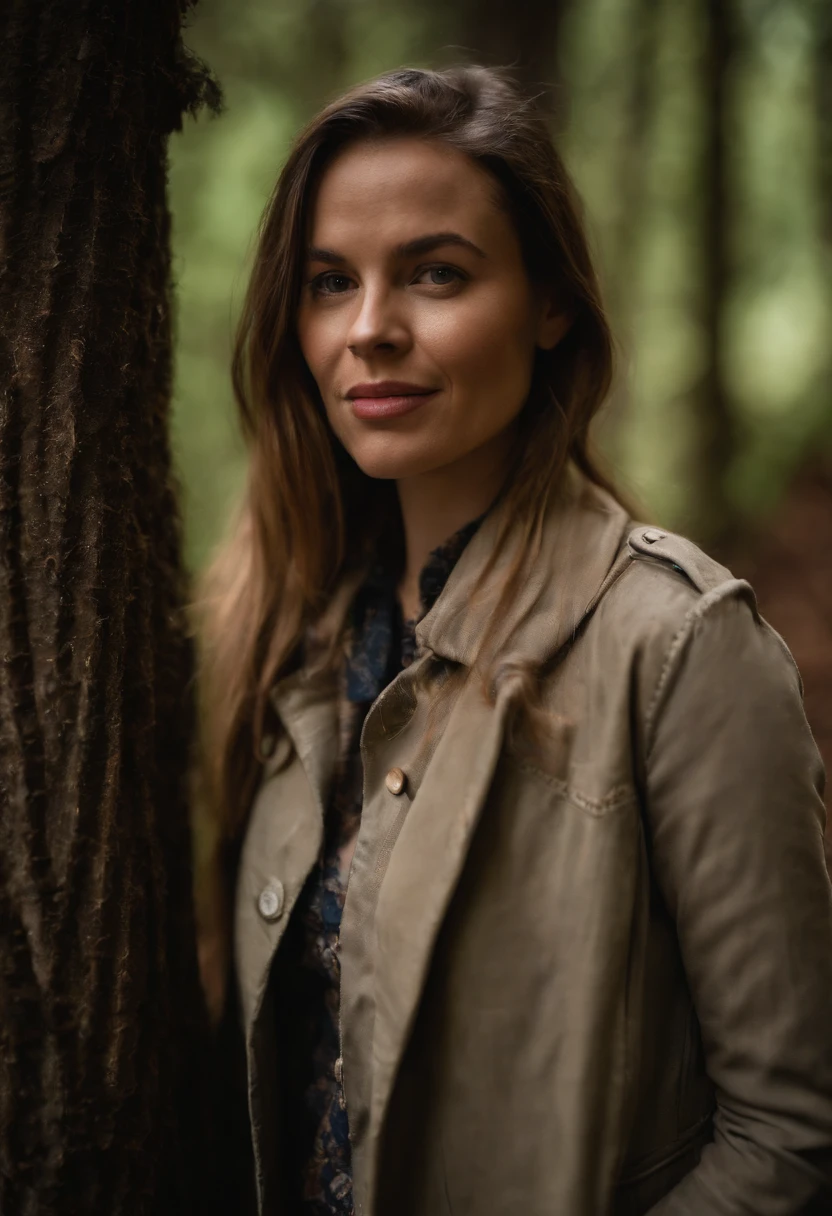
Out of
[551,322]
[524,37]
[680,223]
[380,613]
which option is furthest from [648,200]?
[380,613]

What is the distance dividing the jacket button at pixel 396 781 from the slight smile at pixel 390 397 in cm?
59

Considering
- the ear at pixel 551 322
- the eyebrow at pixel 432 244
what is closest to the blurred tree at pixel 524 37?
the ear at pixel 551 322

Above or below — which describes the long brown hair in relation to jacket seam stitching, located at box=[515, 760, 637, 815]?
above

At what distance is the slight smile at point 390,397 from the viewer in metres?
1.46

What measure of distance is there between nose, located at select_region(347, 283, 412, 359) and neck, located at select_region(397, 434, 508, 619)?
0.88ft

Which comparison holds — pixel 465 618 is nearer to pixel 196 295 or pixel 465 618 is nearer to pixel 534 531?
pixel 534 531

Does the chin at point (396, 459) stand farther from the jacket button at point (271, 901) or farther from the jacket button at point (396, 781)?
the jacket button at point (271, 901)

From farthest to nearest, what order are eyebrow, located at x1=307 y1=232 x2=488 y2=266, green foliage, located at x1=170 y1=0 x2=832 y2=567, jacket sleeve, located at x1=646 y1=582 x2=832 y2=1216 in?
green foliage, located at x1=170 y1=0 x2=832 y2=567
eyebrow, located at x1=307 y1=232 x2=488 y2=266
jacket sleeve, located at x1=646 y1=582 x2=832 y2=1216

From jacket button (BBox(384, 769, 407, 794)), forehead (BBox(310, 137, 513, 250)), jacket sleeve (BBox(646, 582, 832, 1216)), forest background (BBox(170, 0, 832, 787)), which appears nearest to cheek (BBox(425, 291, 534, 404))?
forehead (BBox(310, 137, 513, 250))

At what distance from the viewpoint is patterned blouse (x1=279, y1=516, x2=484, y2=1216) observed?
1.55 m

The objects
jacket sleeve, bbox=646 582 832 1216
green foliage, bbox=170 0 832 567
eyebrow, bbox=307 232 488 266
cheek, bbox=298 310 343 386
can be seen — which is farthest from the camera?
green foliage, bbox=170 0 832 567

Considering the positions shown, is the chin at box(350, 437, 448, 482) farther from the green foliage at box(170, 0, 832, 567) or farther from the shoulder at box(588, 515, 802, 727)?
the green foliage at box(170, 0, 832, 567)

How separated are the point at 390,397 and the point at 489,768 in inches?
24.8

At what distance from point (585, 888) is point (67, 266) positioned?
120cm
